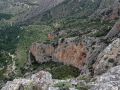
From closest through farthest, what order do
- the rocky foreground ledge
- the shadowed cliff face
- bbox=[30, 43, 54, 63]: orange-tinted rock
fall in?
the rocky foreground ledge < the shadowed cliff face < bbox=[30, 43, 54, 63]: orange-tinted rock

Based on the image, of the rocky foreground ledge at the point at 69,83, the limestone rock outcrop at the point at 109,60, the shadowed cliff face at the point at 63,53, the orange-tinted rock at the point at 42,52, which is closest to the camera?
the rocky foreground ledge at the point at 69,83

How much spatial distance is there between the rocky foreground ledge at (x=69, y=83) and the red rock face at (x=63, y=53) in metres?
53.7

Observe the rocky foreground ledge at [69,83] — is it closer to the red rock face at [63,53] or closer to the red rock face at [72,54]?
the red rock face at [63,53]

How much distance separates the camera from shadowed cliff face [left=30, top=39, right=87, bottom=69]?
91.4 metres

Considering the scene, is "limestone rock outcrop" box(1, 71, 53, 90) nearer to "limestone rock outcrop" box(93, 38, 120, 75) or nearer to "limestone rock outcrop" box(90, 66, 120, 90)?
"limestone rock outcrop" box(90, 66, 120, 90)

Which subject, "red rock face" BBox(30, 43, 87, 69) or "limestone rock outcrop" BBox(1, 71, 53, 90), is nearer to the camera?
"limestone rock outcrop" BBox(1, 71, 53, 90)

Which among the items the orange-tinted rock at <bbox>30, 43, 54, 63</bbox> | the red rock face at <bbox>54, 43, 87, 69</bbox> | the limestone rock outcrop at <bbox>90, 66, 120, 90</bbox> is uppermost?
the limestone rock outcrop at <bbox>90, 66, 120, 90</bbox>

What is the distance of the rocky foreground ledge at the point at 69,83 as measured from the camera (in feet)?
94.6

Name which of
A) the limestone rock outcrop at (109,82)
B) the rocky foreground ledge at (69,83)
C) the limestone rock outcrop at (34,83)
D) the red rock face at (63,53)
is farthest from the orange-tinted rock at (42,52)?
the limestone rock outcrop at (109,82)

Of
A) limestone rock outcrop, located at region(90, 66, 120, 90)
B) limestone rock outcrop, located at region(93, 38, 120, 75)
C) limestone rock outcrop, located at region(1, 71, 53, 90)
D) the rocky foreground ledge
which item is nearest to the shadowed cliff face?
limestone rock outcrop, located at region(93, 38, 120, 75)

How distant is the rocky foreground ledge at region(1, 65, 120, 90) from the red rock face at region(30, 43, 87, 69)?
5370cm

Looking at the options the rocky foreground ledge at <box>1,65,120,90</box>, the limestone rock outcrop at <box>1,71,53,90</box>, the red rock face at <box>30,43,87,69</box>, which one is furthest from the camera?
the red rock face at <box>30,43,87,69</box>

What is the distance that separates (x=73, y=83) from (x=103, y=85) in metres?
3.36

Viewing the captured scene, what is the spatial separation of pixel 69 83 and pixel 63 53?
260 ft
